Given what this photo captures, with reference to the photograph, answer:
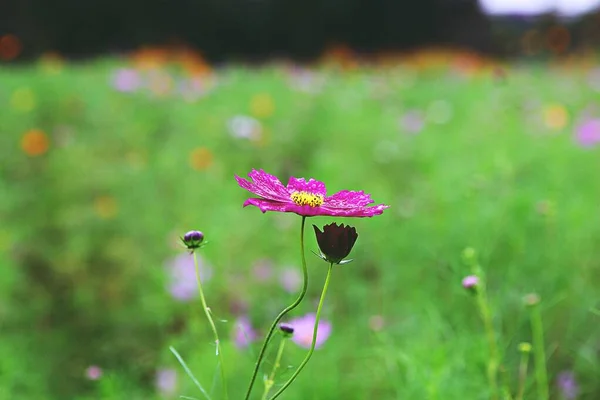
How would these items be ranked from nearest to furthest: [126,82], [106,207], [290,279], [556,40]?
1. [290,279]
2. [106,207]
3. [126,82]
4. [556,40]

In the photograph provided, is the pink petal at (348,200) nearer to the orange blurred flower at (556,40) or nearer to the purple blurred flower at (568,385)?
the purple blurred flower at (568,385)

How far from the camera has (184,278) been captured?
4.23 feet

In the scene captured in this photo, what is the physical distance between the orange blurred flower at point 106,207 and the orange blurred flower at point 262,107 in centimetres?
86

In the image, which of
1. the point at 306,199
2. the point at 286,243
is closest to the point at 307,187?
the point at 306,199

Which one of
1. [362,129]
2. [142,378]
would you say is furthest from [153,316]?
[362,129]

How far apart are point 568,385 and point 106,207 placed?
1.26m

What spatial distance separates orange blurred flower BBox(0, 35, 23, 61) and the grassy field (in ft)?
6.80

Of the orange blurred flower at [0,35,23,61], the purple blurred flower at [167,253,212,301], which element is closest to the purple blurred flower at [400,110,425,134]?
the purple blurred flower at [167,253,212,301]

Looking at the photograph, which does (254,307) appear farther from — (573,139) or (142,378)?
(573,139)

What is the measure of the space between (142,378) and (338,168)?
2.51 ft

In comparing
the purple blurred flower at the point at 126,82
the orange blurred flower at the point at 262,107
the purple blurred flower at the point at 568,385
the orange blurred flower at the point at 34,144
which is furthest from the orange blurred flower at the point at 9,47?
the purple blurred flower at the point at 568,385

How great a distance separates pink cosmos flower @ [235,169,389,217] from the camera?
0.44 meters

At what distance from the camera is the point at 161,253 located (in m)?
1.66

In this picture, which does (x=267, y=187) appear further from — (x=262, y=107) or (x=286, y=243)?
(x=262, y=107)
